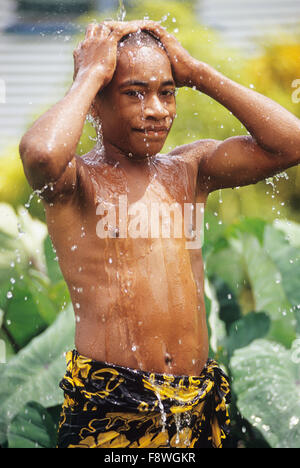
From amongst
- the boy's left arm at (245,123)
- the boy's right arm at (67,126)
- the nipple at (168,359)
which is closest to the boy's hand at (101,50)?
the boy's right arm at (67,126)

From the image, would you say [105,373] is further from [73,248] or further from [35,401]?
[35,401]

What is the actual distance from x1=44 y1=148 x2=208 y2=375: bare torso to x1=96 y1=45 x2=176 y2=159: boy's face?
0.14 m

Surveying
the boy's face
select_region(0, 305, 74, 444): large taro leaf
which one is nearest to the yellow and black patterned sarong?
the boy's face

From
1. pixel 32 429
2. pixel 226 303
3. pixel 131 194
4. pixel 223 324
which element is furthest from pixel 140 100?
pixel 226 303

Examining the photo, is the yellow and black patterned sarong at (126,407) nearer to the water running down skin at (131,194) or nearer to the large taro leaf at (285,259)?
the water running down skin at (131,194)

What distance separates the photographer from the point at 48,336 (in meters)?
3.30

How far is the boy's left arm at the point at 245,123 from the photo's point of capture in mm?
2156

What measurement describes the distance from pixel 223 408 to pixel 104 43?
1301mm

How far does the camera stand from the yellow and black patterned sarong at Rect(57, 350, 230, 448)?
198cm

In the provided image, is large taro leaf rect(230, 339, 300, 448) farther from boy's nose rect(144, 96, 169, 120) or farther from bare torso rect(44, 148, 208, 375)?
boy's nose rect(144, 96, 169, 120)

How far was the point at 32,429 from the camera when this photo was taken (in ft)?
10.3

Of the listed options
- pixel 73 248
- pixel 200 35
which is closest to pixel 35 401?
pixel 73 248

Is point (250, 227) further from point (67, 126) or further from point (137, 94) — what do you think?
point (67, 126)

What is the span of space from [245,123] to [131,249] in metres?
0.59
